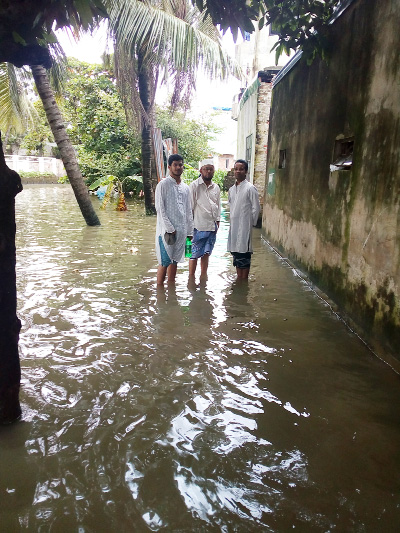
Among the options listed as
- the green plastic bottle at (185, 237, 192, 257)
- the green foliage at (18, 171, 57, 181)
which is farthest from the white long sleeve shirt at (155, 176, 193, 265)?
the green foliage at (18, 171, 57, 181)

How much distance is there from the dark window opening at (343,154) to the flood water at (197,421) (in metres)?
1.58

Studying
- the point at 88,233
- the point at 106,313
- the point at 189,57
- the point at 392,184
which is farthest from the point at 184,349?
the point at 189,57

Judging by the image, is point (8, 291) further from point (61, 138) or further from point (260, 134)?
point (260, 134)

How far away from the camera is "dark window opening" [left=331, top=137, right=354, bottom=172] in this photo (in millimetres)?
4637

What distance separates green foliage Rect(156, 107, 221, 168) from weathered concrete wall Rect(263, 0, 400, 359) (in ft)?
56.5

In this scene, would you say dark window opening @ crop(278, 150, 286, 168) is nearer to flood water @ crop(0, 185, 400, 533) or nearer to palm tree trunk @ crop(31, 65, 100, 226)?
flood water @ crop(0, 185, 400, 533)

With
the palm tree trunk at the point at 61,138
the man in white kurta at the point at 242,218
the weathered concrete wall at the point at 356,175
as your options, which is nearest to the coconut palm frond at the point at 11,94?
the palm tree trunk at the point at 61,138

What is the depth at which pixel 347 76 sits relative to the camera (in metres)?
4.70

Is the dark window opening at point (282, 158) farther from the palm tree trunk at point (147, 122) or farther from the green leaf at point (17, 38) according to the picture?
the green leaf at point (17, 38)

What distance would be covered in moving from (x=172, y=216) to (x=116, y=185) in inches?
556

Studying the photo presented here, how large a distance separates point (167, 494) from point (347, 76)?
173 inches

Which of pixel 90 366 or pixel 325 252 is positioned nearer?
pixel 90 366

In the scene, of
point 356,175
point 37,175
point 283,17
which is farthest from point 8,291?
point 37,175

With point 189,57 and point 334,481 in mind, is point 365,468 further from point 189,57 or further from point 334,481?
point 189,57
